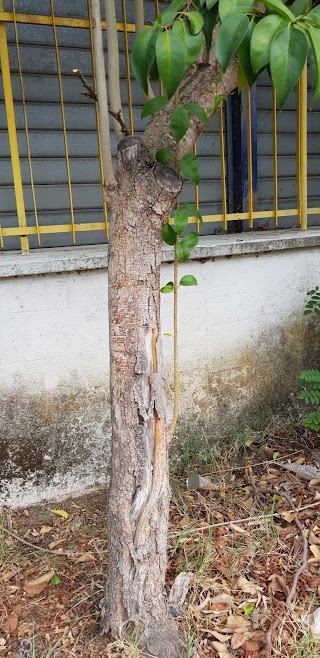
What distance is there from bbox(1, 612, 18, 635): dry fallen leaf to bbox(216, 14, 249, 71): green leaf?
1852 mm

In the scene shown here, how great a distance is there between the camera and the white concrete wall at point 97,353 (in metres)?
2.49

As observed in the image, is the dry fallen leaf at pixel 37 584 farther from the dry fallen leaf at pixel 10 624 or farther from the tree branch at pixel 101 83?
the tree branch at pixel 101 83

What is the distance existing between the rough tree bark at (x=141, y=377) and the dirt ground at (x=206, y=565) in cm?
15

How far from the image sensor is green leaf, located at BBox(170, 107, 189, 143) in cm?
145

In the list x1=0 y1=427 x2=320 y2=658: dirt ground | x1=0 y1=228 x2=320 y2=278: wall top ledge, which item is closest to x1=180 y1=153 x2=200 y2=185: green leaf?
x1=0 y1=228 x2=320 y2=278: wall top ledge

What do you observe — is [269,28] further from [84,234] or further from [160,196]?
[84,234]

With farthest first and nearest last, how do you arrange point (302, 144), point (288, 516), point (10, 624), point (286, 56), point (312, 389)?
point (302, 144), point (312, 389), point (288, 516), point (10, 624), point (286, 56)

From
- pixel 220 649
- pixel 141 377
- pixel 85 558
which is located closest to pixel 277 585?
pixel 220 649

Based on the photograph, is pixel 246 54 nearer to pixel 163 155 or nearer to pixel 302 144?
pixel 163 155

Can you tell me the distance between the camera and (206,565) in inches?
84.5

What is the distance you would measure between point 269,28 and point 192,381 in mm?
2037

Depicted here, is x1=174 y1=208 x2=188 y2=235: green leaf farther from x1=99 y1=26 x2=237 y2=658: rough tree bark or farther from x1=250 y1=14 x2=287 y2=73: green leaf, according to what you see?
x1=250 y1=14 x2=287 y2=73: green leaf

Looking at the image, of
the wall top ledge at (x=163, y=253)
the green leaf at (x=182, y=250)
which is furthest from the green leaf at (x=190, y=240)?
the wall top ledge at (x=163, y=253)

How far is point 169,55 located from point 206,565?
1.76 meters
